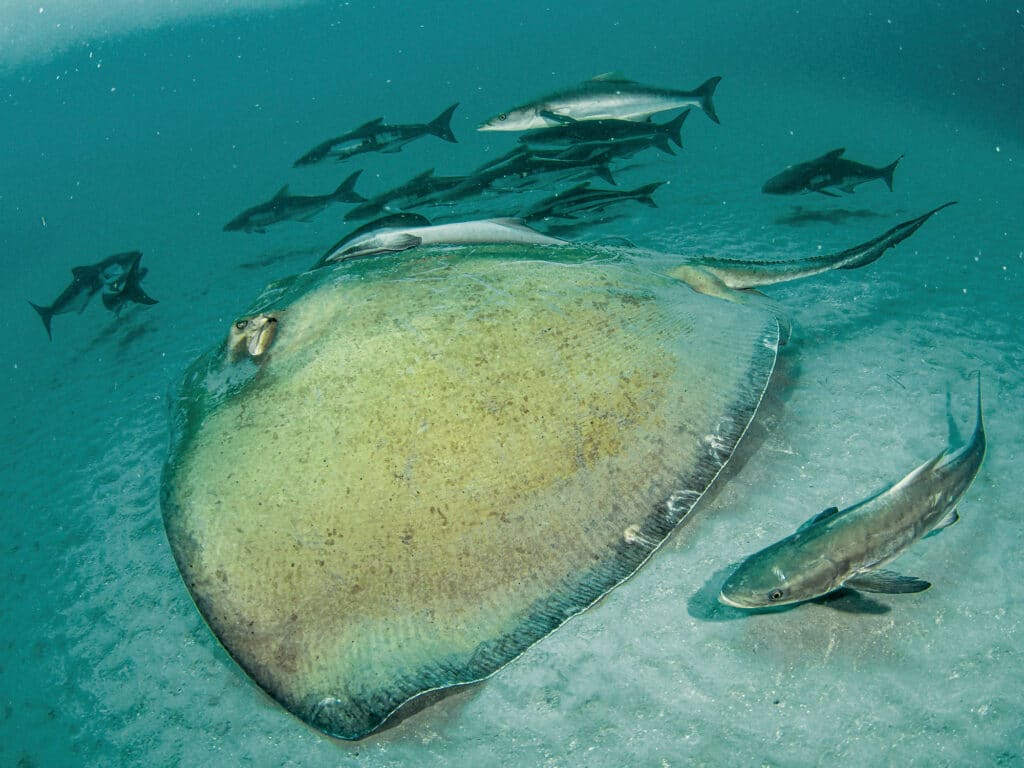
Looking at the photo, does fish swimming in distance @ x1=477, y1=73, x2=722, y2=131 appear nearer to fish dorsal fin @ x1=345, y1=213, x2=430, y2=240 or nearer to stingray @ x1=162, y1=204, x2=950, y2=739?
fish dorsal fin @ x1=345, y1=213, x2=430, y2=240

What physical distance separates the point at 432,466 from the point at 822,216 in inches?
289

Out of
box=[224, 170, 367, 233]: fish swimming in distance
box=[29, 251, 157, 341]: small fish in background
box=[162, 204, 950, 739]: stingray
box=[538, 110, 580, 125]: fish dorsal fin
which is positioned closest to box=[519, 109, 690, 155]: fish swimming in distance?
box=[538, 110, 580, 125]: fish dorsal fin

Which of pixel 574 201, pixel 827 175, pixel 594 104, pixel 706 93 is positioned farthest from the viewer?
pixel 706 93

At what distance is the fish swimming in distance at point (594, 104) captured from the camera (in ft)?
22.3

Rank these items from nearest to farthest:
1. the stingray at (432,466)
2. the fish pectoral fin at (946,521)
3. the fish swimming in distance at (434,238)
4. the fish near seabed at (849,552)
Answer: the stingray at (432,466), the fish near seabed at (849,552), the fish pectoral fin at (946,521), the fish swimming in distance at (434,238)

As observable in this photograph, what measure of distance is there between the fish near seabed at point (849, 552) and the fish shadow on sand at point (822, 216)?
221 inches

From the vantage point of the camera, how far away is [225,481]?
1.78m

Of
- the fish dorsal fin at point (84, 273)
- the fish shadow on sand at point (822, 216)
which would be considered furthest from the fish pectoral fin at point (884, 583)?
the fish dorsal fin at point (84, 273)

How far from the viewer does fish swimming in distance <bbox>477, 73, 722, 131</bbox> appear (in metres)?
6.81

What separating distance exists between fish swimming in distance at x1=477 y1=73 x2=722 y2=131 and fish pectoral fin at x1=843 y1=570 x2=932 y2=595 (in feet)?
20.3

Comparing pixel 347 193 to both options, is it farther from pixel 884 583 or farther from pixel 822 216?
pixel 884 583

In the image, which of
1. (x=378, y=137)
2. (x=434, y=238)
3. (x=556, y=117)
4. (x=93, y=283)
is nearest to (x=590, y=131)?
(x=556, y=117)

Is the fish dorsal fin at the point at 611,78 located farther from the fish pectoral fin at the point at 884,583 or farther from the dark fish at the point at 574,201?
the fish pectoral fin at the point at 884,583

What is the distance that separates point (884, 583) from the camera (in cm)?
198
